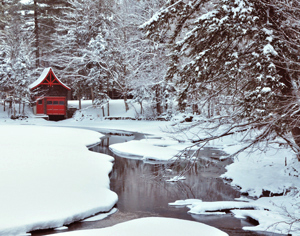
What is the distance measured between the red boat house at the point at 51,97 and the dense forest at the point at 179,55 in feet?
4.86

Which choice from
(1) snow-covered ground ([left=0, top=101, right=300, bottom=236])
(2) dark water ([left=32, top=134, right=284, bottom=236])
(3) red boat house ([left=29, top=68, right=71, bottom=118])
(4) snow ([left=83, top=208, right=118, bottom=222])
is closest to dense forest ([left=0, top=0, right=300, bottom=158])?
(1) snow-covered ground ([left=0, top=101, right=300, bottom=236])

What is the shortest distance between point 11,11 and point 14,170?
1630 inches

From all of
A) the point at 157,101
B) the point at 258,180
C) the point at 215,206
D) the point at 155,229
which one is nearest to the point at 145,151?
the point at 258,180

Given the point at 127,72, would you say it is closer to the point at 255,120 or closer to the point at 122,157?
the point at 122,157

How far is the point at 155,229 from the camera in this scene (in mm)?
8898

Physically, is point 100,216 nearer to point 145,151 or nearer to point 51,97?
point 145,151

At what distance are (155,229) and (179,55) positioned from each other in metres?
4.79

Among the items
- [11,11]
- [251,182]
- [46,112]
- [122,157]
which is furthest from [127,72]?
[251,182]

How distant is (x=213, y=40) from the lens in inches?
373

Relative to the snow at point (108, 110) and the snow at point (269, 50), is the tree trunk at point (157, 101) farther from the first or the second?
the snow at point (269, 50)

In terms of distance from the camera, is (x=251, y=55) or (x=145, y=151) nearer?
(x=251, y=55)

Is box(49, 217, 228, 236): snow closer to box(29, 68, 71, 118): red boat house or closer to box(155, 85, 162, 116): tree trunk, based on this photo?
box(155, 85, 162, 116): tree trunk

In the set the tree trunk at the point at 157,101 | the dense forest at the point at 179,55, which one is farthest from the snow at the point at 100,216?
the tree trunk at the point at 157,101

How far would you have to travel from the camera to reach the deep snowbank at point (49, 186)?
949 cm
